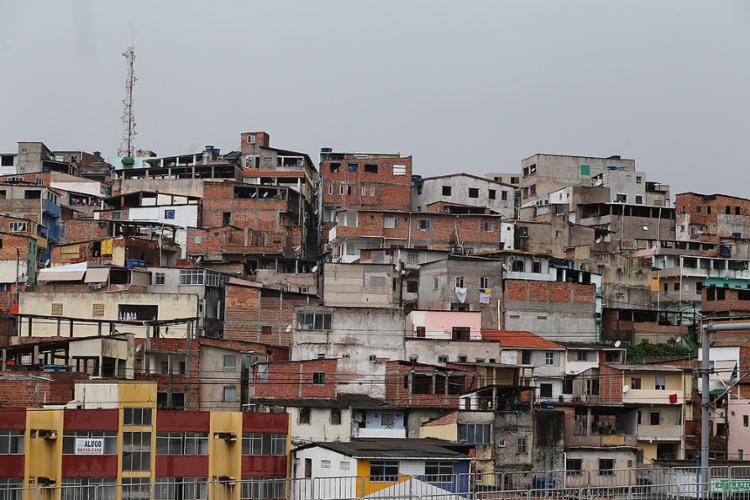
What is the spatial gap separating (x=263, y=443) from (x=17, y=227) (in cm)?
3488

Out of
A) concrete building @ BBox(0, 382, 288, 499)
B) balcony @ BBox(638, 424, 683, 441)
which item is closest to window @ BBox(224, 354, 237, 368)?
concrete building @ BBox(0, 382, 288, 499)

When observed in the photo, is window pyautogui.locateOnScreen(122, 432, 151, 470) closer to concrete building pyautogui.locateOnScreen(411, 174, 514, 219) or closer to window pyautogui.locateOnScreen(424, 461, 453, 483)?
→ window pyautogui.locateOnScreen(424, 461, 453, 483)

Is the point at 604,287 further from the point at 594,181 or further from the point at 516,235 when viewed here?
the point at 594,181

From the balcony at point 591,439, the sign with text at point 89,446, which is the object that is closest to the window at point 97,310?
the sign with text at point 89,446

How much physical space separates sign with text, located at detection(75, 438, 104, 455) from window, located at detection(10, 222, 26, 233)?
3497cm

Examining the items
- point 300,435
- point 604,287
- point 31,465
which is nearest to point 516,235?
point 604,287

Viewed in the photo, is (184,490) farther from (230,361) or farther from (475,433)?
(230,361)

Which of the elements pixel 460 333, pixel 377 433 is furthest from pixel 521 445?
pixel 460 333

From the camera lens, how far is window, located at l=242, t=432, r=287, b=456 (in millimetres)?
50656

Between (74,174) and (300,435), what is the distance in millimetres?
56183

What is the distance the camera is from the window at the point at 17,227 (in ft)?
263

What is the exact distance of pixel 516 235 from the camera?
3388 inches

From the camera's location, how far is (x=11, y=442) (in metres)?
46.7

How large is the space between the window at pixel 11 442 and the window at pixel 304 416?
13202 millimetres
